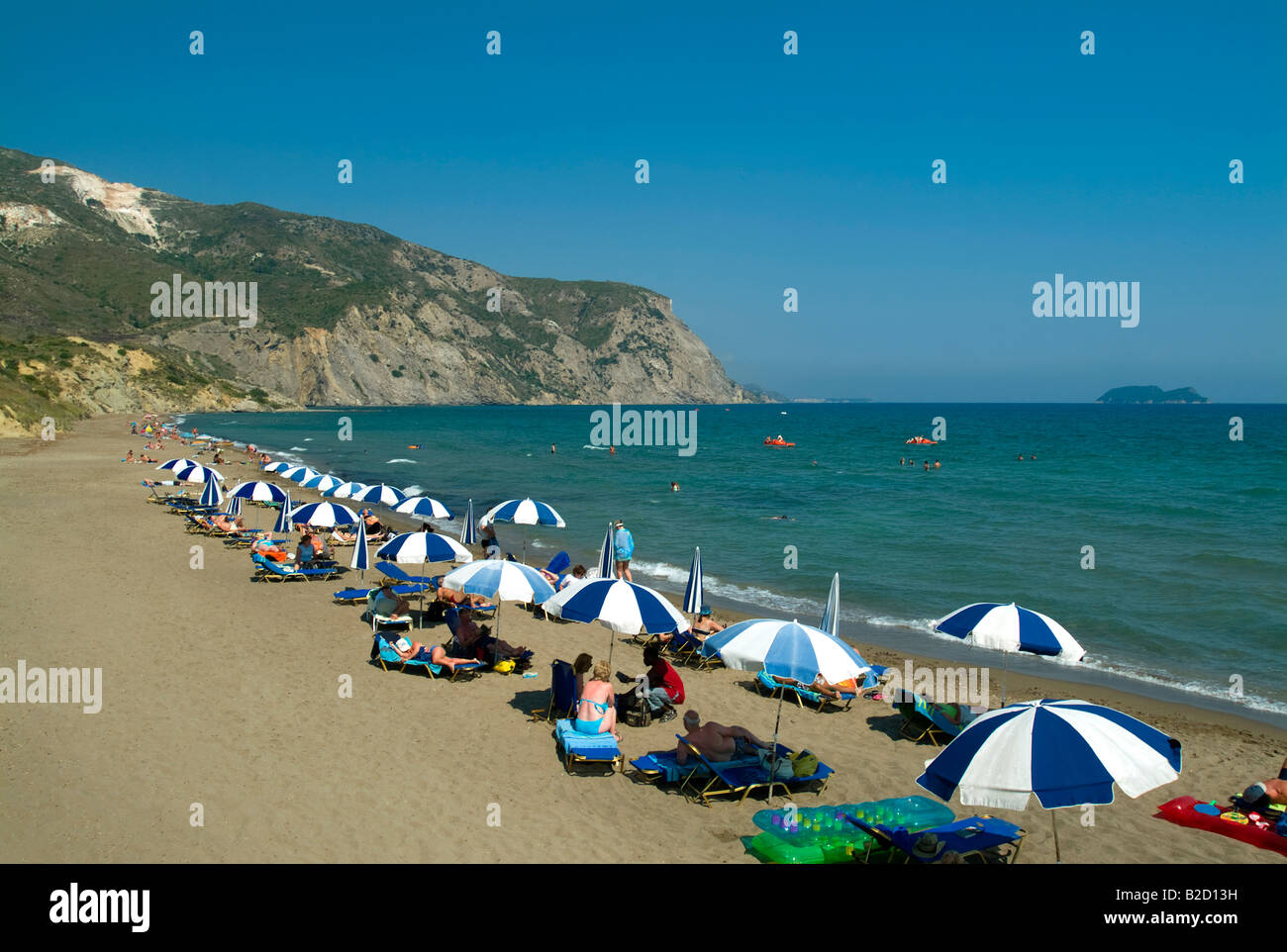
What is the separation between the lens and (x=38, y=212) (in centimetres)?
12950

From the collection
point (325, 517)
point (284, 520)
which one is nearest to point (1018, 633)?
point (325, 517)

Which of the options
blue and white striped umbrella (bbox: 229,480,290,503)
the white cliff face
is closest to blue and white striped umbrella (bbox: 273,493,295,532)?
blue and white striped umbrella (bbox: 229,480,290,503)

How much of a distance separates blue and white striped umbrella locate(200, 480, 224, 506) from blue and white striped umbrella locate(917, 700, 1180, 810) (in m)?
22.3

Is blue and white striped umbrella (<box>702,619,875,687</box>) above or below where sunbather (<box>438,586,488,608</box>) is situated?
above

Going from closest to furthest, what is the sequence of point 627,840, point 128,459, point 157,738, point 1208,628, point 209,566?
point 627,840, point 157,738, point 1208,628, point 209,566, point 128,459

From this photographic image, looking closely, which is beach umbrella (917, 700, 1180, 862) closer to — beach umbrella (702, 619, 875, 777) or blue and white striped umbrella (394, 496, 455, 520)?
beach umbrella (702, 619, 875, 777)

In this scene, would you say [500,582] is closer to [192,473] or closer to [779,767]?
[779,767]

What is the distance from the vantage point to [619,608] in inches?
330

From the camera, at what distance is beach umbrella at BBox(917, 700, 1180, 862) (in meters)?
4.77

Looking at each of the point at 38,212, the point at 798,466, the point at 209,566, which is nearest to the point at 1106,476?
the point at 798,466

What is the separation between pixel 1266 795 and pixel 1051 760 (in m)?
4.12

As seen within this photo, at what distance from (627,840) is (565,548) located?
1715cm
